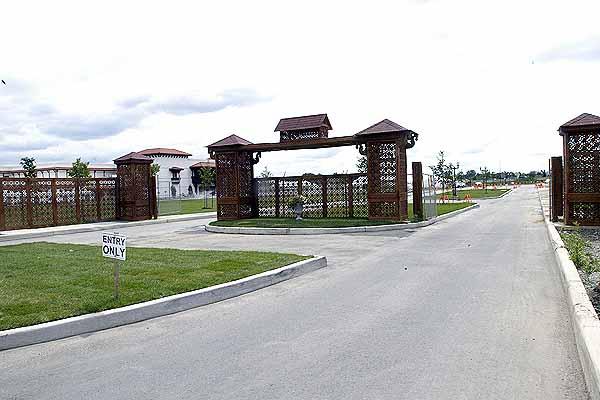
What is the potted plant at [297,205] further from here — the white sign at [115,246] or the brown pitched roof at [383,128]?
the white sign at [115,246]

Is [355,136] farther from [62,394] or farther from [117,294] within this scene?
[62,394]

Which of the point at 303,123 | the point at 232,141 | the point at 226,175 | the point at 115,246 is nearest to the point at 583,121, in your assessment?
the point at 303,123

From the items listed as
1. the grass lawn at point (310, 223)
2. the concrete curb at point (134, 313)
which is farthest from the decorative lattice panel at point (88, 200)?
the concrete curb at point (134, 313)

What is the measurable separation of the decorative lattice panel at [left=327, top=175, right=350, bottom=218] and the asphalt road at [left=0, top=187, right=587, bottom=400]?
41.2 ft

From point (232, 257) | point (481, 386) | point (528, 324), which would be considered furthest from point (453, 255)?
point (481, 386)

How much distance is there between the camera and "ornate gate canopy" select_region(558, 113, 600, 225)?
17.9 metres

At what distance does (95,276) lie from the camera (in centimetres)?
919

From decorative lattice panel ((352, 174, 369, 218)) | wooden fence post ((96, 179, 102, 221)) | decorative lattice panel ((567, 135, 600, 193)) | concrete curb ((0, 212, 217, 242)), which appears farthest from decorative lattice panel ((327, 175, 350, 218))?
wooden fence post ((96, 179, 102, 221))

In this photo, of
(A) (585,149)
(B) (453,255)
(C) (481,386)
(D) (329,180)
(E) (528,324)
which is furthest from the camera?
(D) (329,180)

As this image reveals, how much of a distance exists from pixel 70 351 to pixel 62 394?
4.58 feet

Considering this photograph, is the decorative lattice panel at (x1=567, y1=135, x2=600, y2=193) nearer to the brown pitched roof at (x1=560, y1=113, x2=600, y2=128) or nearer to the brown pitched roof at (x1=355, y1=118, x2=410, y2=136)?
the brown pitched roof at (x1=560, y1=113, x2=600, y2=128)

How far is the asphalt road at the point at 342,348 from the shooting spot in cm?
462

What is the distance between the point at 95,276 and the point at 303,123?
52.3ft

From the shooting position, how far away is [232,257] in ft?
37.6
